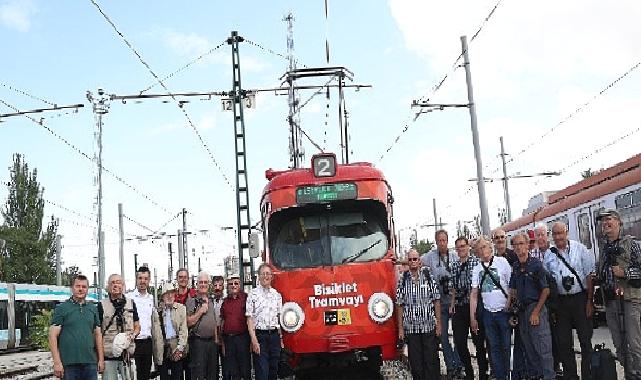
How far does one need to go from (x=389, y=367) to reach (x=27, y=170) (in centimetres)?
6117

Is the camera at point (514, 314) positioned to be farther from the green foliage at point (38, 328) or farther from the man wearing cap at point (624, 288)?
the green foliage at point (38, 328)

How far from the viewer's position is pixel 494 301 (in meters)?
9.75

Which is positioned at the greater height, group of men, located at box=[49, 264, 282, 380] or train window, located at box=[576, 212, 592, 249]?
train window, located at box=[576, 212, 592, 249]

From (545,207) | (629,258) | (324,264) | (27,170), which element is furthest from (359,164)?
(27,170)

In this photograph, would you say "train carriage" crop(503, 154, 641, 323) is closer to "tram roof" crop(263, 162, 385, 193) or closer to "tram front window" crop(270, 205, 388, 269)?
"tram front window" crop(270, 205, 388, 269)

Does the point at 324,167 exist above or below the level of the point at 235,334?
above

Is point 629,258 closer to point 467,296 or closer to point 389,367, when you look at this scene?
point 467,296

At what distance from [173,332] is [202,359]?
0.64 meters

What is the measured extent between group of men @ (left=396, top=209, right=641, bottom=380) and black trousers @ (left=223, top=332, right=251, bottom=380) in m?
2.43

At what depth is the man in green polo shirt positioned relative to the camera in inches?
328

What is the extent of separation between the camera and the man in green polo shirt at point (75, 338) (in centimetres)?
832

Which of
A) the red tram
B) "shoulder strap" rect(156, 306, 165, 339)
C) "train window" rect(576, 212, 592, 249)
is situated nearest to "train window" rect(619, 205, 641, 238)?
"train window" rect(576, 212, 592, 249)

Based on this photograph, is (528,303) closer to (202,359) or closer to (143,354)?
(202,359)

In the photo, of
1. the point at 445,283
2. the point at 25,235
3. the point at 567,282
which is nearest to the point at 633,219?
the point at 445,283
